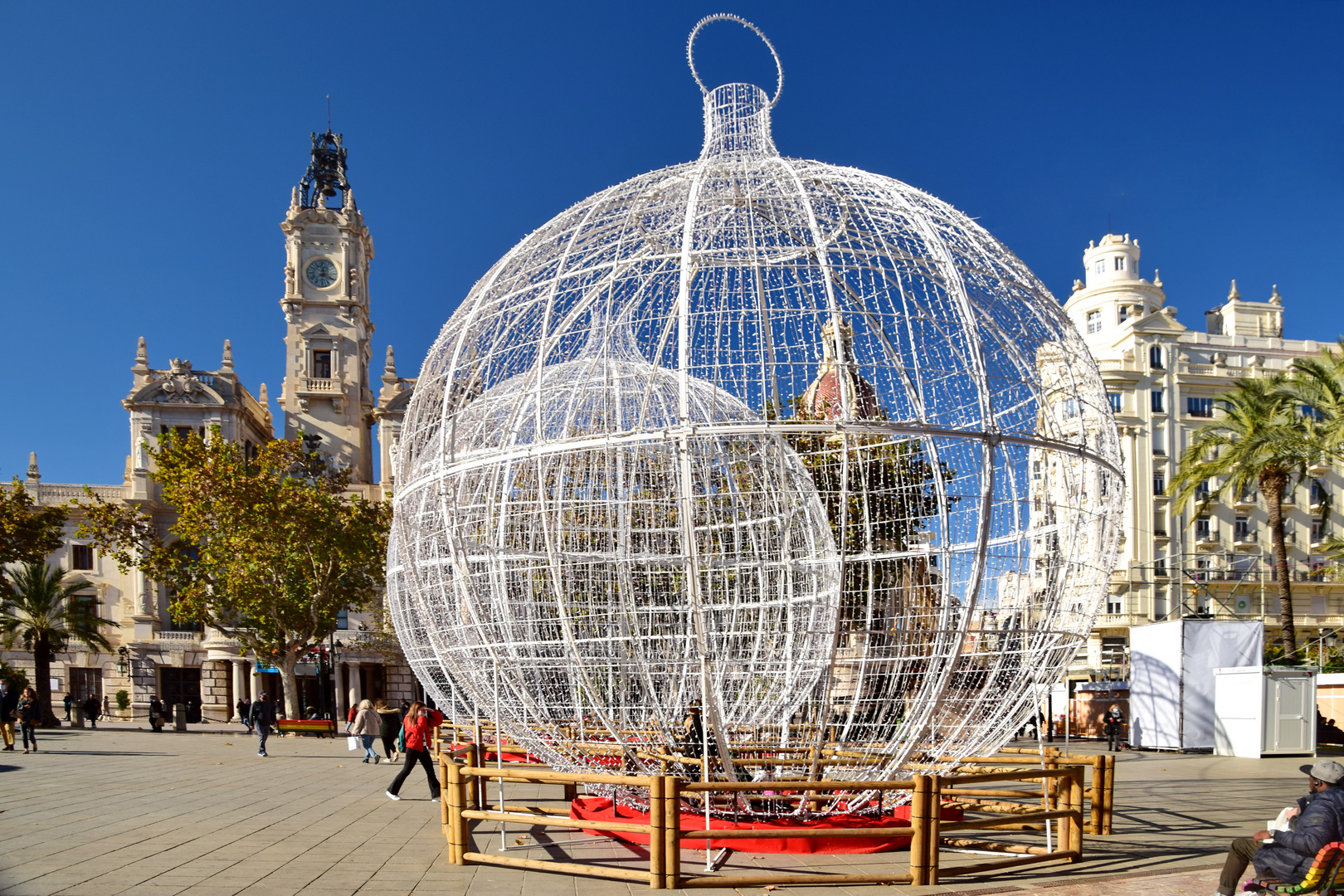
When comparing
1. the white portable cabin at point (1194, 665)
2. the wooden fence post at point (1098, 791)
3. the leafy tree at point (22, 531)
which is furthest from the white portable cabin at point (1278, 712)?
the leafy tree at point (22, 531)

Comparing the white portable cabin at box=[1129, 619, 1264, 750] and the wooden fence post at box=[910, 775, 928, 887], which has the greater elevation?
the wooden fence post at box=[910, 775, 928, 887]

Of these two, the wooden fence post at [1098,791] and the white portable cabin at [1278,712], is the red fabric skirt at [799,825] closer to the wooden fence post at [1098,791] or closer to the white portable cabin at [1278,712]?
the wooden fence post at [1098,791]

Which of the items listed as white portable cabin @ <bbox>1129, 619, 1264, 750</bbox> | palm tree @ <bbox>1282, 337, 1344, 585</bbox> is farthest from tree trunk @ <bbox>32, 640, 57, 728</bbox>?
palm tree @ <bbox>1282, 337, 1344, 585</bbox>

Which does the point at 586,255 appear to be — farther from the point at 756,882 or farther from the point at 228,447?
the point at 228,447

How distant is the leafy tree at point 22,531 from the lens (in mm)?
31141

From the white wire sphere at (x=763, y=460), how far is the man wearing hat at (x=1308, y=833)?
8.01 feet

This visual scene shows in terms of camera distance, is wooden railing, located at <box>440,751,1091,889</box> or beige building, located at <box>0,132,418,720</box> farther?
beige building, located at <box>0,132,418,720</box>

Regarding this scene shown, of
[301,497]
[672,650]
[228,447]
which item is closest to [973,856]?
[672,650]

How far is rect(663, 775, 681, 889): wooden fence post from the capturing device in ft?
25.6

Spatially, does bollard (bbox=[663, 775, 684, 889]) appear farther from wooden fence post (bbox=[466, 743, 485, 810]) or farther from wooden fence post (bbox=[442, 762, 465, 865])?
wooden fence post (bbox=[466, 743, 485, 810])

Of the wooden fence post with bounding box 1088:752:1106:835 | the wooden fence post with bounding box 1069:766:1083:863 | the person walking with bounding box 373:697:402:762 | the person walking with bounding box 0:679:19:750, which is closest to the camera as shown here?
the wooden fence post with bounding box 1069:766:1083:863

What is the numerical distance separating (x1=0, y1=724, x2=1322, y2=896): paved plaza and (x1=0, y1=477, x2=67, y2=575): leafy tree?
15.6m

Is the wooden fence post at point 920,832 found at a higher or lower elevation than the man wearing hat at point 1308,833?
lower

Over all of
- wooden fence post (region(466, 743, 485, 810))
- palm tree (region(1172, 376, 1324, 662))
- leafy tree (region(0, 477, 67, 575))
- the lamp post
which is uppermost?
palm tree (region(1172, 376, 1324, 662))
